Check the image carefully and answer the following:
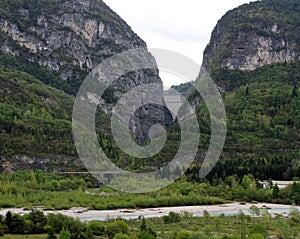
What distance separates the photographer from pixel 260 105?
516ft

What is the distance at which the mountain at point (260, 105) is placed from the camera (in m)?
123

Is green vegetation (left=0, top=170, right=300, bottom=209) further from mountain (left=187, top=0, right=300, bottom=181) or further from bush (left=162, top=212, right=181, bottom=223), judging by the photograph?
bush (left=162, top=212, right=181, bottom=223)

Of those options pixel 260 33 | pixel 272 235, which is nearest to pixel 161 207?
pixel 272 235

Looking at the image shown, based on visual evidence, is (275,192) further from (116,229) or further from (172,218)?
(116,229)

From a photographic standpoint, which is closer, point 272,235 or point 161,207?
point 272,235

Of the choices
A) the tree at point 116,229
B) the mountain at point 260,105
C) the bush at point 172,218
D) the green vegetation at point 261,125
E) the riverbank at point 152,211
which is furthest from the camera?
the mountain at point 260,105

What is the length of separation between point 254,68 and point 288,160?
2934 inches

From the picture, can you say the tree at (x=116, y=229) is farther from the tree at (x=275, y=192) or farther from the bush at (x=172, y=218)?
→ the tree at (x=275, y=192)

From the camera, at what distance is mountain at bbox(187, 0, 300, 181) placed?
123 metres

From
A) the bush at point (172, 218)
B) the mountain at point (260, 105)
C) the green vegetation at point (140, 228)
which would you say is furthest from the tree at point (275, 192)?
the bush at point (172, 218)

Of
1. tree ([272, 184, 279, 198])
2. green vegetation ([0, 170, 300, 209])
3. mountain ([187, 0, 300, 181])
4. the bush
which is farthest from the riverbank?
mountain ([187, 0, 300, 181])

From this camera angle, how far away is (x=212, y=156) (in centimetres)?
13475

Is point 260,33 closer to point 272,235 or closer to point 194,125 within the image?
point 194,125

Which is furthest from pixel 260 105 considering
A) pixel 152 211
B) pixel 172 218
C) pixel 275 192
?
pixel 172 218
